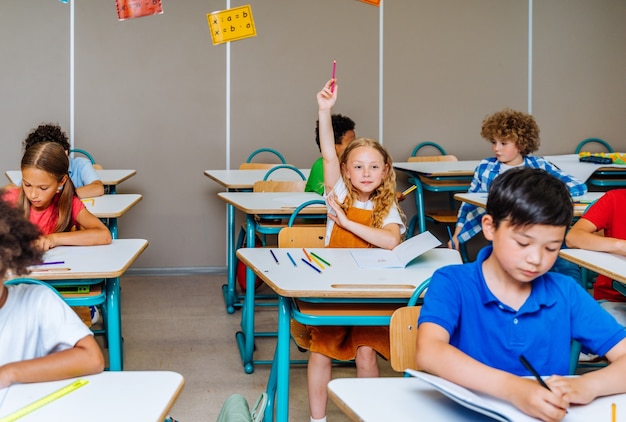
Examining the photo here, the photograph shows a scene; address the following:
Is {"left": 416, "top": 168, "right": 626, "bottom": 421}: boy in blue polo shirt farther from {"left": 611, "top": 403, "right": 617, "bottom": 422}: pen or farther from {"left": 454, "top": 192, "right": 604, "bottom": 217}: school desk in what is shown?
{"left": 454, "top": 192, "right": 604, "bottom": 217}: school desk

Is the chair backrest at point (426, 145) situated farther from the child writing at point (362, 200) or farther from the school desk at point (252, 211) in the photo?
the child writing at point (362, 200)

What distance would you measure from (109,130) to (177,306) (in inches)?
59.9

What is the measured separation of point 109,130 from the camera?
17.3ft

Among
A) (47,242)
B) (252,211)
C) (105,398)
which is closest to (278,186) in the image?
A: (252,211)

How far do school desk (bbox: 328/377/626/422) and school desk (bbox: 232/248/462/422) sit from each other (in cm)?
67

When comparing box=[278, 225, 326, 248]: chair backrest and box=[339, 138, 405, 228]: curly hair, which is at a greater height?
box=[339, 138, 405, 228]: curly hair

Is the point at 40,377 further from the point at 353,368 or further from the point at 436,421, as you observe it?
the point at 353,368

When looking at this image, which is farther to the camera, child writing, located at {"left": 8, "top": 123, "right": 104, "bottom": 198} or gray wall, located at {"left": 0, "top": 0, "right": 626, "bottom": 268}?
gray wall, located at {"left": 0, "top": 0, "right": 626, "bottom": 268}

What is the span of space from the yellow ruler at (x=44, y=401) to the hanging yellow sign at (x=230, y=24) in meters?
4.25

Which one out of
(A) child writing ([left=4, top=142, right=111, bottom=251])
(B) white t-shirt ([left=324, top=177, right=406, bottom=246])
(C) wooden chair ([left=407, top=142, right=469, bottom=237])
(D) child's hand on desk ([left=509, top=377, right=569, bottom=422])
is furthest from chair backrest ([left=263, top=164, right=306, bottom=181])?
(D) child's hand on desk ([left=509, top=377, right=569, bottom=422])

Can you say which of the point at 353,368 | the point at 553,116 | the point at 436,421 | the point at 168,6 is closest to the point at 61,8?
the point at 168,6

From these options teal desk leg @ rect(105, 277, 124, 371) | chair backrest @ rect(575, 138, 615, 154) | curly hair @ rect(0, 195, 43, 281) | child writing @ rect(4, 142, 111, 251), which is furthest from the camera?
chair backrest @ rect(575, 138, 615, 154)

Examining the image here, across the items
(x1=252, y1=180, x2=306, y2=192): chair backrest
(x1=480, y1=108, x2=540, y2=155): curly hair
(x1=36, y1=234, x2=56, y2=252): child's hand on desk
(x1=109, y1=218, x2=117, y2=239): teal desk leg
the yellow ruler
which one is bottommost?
the yellow ruler

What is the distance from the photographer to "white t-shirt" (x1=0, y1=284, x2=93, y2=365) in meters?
1.44
